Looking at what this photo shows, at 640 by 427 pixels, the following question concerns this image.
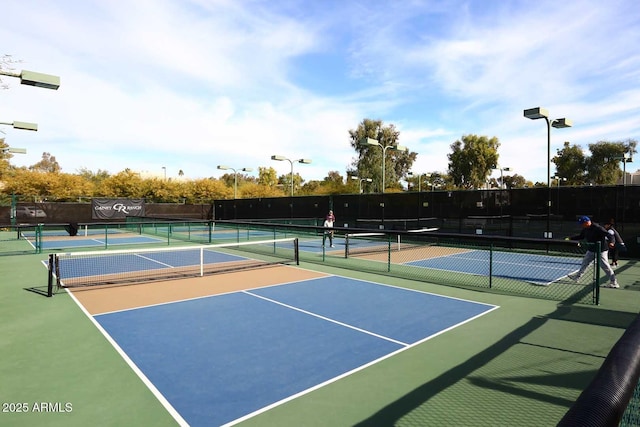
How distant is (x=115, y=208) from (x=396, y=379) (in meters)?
35.5

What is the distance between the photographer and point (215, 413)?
170 inches

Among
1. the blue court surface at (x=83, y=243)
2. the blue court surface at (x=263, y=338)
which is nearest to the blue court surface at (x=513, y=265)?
the blue court surface at (x=263, y=338)

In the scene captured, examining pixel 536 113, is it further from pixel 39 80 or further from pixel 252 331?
pixel 39 80

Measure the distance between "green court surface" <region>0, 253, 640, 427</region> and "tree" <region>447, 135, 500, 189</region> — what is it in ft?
193

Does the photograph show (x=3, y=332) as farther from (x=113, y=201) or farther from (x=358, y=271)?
(x=113, y=201)

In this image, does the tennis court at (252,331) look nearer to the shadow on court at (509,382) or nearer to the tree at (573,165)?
the shadow on court at (509,382)

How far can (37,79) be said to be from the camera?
9062 mm

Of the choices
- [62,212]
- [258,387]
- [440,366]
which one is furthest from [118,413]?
[62,212]

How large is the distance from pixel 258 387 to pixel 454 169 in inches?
2632

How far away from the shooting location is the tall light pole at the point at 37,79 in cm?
877

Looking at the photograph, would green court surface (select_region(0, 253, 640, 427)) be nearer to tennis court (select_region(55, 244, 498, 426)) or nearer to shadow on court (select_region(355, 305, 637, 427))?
shadow on court (select_region(355, 305, 637, 427))

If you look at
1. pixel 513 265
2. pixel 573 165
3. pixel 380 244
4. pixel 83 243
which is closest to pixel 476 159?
pixel 573 165

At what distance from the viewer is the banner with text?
3372 cm

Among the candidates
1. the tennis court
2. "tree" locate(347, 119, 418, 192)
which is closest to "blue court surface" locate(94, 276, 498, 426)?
the tennis court
